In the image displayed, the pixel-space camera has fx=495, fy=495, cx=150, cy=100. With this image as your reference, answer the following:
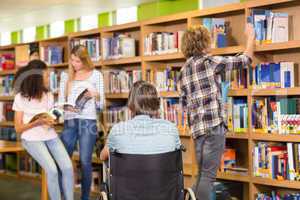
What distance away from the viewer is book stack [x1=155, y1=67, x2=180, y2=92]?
504 centimetres

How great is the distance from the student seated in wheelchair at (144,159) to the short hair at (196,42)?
84 centimetres

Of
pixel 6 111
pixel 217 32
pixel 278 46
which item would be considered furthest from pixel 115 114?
pixel 6 111

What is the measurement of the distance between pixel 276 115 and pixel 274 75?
1.09 feet

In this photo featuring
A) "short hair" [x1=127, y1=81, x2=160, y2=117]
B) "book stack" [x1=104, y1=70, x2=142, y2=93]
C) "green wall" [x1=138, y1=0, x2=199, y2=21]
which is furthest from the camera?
"green wall" [x1=138, y1=0, x2=199, y2=21]

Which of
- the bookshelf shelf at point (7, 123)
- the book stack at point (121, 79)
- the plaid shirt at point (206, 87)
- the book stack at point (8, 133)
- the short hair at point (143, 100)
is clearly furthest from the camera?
the bookshelf shelf at point (7, 123)

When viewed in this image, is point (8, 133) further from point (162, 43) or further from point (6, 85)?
point (162, 43)

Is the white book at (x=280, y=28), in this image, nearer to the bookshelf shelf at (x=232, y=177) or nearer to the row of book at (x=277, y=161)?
the row of book at (x=277, y=161)

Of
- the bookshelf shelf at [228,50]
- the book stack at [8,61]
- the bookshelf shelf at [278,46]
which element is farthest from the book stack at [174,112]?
the book stack at [8,61]

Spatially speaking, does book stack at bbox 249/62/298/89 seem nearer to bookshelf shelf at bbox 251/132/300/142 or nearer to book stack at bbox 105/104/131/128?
bookshelf shelf at bbox 251/132/300/142

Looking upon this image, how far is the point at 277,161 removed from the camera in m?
4.10

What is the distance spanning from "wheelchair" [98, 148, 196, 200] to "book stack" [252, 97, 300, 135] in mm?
1488

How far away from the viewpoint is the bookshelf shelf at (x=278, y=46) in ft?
12.8

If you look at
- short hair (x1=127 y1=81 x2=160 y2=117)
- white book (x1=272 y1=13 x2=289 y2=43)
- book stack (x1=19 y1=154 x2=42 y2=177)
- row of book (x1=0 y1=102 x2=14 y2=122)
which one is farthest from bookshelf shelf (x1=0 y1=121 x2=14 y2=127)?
short hair (x1=127 y1=81 x2=160 y2=117)

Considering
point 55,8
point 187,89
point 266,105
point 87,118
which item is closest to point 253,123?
point 266,105
